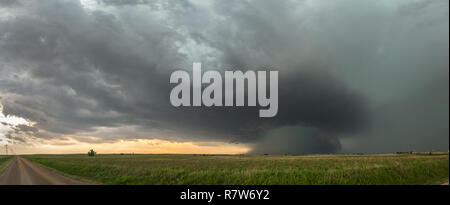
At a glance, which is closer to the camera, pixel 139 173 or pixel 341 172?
pixel 341 172

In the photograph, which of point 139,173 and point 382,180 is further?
point 139,173

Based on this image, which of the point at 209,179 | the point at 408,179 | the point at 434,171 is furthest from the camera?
the point at 434,171
